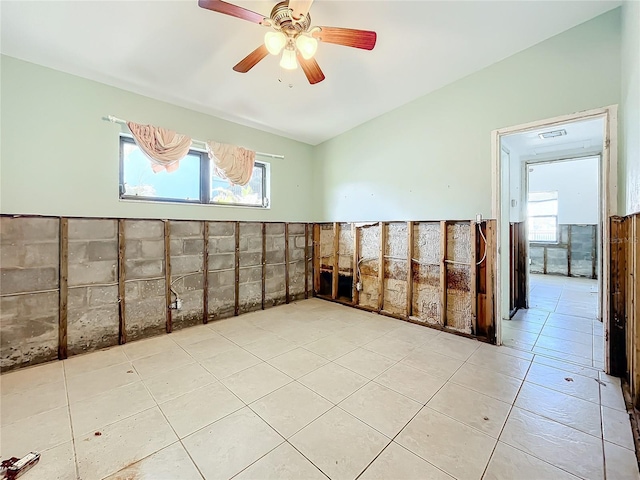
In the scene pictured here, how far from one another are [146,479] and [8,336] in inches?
89.8

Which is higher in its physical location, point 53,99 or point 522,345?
point 53,99

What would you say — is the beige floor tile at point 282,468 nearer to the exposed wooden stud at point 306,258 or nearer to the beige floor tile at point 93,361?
the beige floor tile at point 93,361

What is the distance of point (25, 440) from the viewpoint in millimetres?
1572

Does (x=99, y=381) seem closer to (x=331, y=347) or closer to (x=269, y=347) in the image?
(x=269, y=347)

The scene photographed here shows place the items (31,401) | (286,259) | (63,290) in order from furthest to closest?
(286,259) < (63,290) < (31,401)

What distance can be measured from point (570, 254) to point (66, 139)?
10002 mm

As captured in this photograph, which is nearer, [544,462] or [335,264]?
[544,462]

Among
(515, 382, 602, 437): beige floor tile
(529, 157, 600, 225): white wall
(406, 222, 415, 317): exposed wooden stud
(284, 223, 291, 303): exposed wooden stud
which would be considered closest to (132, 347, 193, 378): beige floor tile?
(284, 223, 291, 303): exposed wooden stud

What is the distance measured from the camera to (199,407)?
1862 mm

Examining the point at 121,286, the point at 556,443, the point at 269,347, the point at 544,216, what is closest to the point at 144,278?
the point at 121,286

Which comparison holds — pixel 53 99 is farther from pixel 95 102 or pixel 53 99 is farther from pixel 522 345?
pixel 522 345

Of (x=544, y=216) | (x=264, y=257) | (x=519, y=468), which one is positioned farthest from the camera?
(x=544, y=216)

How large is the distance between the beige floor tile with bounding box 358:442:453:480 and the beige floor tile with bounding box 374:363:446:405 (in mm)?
525

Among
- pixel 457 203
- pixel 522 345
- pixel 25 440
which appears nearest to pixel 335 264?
pixel 457 203
